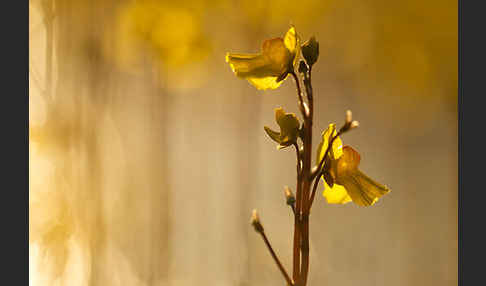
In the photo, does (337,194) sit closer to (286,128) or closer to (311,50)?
(286,128)

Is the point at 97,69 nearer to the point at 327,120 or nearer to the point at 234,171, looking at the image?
the point at 234,171

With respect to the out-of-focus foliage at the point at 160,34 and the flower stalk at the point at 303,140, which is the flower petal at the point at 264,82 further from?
the out-of-focus foliage at the point at 160,34

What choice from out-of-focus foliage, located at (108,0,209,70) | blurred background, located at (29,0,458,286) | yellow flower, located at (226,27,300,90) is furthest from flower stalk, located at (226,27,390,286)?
out-of-focus foliage, located at (108,0,209,70)

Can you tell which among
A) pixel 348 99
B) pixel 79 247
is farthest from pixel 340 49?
pixel 79 247

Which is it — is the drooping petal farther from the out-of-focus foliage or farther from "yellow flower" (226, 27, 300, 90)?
the out-of-focus foliage

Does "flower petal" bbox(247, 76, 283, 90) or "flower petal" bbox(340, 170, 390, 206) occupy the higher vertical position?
"flower petal" bbox(247, 76, 283, 90)

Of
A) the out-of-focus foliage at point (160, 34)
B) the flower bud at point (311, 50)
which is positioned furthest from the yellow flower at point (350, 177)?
the out-of-focus foliage at point (160, 34)

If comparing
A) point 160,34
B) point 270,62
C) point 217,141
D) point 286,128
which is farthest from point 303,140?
point 160,34
